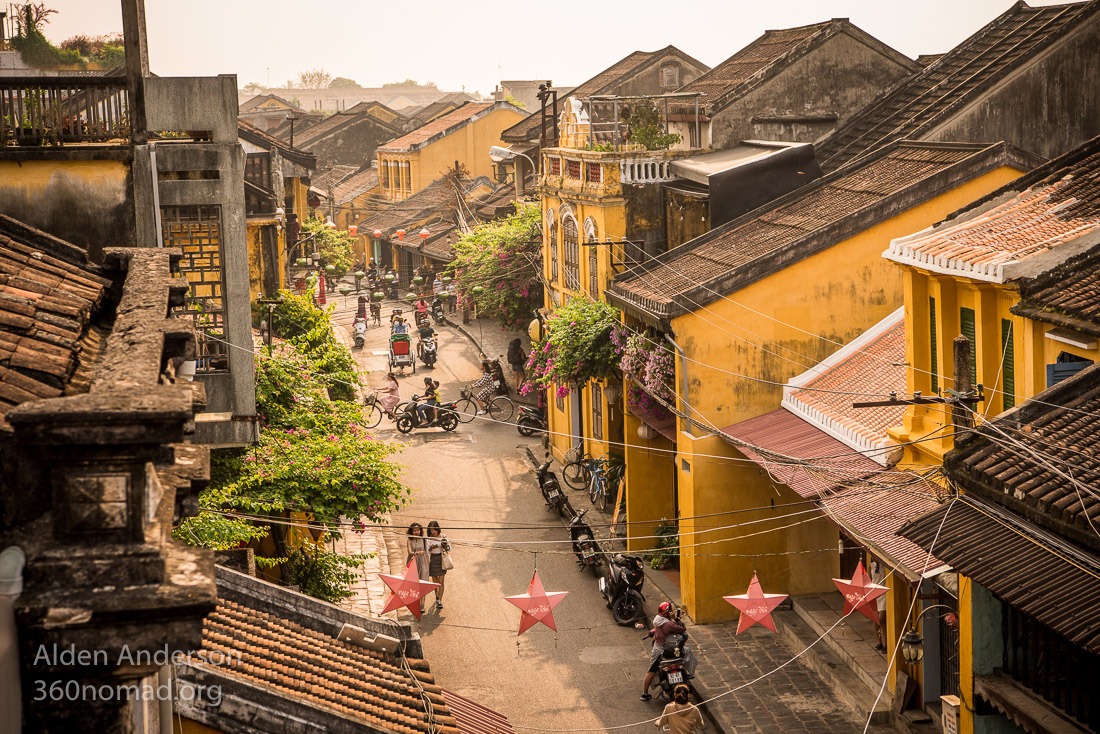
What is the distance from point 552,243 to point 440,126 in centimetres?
3588

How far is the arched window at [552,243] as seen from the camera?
2959 centimetres

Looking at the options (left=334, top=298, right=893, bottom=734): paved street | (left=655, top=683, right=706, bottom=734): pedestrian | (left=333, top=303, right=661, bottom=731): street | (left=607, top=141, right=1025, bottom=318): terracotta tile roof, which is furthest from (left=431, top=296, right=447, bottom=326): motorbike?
(left=655, top=683, right=706, bottom=734): pedestrian

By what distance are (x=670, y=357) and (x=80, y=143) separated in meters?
11.0

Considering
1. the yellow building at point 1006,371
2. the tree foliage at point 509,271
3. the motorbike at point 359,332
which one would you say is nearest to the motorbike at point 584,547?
the yellow building at point 1006,371

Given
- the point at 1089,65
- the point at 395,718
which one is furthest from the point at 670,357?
the point at 395,718

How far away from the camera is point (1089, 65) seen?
69.3 ft

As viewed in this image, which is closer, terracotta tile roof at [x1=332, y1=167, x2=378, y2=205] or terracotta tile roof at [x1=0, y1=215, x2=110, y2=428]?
terracotta tile roof at [x1=0, y1=215, x2=110, y2=428]

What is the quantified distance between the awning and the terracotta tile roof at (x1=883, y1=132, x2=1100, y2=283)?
8.59 ft

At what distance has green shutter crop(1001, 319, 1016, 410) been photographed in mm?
12828

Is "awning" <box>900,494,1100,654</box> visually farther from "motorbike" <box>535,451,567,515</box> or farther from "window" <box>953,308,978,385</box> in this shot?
"motorbike" <box>535,451,567,515</box>

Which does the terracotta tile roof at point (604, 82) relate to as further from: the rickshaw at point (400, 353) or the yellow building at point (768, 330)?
the yellow building at point (768, 330)

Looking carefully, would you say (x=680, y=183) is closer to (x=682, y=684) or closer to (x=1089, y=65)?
(x=1089, y=65)

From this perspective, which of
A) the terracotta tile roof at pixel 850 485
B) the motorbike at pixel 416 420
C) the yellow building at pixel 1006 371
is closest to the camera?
the yellow building at pixel 1006 371

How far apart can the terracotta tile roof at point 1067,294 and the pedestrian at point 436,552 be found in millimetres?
11059
